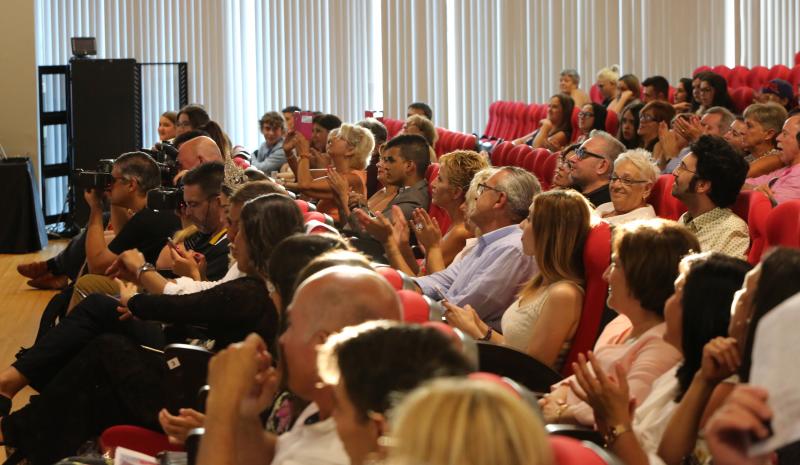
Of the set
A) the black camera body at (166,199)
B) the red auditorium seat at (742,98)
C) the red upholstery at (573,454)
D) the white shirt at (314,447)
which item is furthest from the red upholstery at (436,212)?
the red upholstery at (573,454)

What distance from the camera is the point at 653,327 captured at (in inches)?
96.5

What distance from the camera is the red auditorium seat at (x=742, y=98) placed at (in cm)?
855

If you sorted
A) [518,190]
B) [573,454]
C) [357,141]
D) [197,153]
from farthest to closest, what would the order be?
[357,141] < [197,153] < [518,190] < [573,454]

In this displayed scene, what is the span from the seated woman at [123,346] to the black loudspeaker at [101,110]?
6.97 meters

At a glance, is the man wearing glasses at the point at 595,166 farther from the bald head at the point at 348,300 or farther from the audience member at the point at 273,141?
the audience member at the point at 273,141

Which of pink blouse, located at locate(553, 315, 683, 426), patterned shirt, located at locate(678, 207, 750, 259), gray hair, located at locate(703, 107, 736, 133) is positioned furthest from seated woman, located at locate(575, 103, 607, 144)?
pink blouse, located at locate(553, 315, 683, 426)

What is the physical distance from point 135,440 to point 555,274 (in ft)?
4.11

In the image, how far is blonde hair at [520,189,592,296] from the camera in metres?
3.01

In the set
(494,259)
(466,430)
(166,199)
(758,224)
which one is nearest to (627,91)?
(166,199)

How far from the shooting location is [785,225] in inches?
113

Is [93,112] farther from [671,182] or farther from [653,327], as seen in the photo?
[653,327]

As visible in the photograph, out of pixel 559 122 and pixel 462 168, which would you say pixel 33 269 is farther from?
pixel 559 122

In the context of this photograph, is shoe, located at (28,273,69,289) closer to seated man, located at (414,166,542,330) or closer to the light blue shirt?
seated man, located at (414,166,542,330)

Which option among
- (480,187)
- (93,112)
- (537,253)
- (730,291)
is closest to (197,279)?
(480,187)
